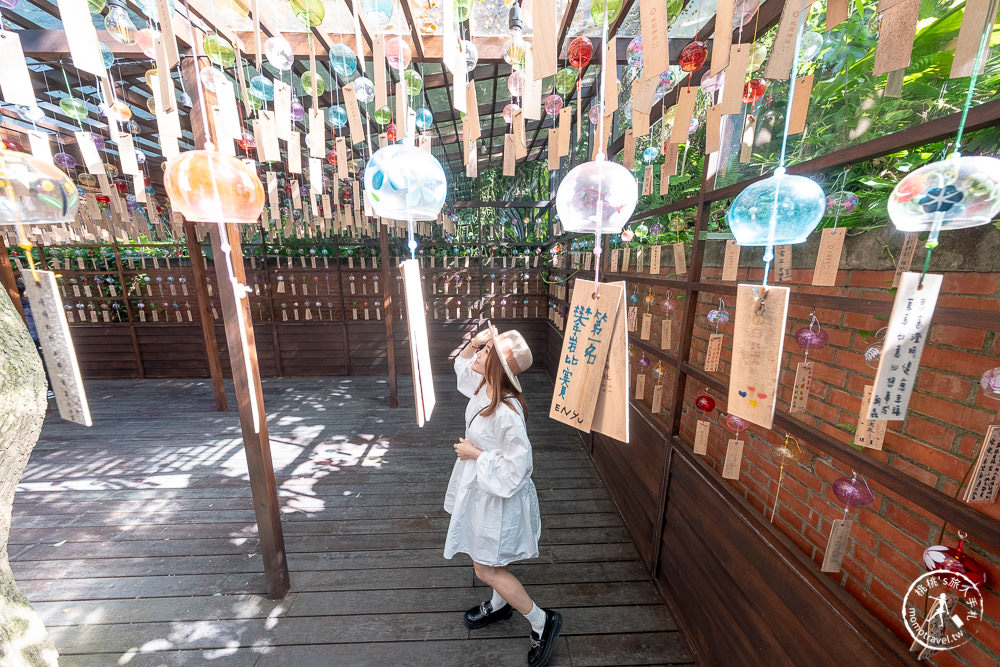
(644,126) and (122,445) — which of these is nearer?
(644,126)

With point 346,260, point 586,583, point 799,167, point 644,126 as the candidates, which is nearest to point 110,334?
point 346,260

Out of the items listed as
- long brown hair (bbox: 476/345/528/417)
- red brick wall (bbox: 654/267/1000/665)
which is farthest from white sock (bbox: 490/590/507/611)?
red brick wall (bbox: 654/267/1000/665)

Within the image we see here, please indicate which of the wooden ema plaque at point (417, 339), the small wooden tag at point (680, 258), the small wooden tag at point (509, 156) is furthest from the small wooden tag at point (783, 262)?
the wooden ema plaque at point (417, 339)

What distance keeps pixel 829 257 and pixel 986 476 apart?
583mm

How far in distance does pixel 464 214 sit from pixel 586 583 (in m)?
5.02

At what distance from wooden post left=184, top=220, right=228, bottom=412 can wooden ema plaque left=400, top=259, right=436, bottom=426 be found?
4.11 meters

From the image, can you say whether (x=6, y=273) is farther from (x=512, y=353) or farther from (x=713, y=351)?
(x=713, y=351)

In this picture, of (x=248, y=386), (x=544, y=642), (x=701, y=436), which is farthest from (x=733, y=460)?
(x=248, y=386)

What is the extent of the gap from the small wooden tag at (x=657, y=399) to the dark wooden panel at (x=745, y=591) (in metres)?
0.32

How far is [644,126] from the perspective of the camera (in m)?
1.24

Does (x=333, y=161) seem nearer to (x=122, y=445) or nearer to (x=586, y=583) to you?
(x=122, y=445)

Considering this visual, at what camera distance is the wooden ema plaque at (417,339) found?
112 centimetres

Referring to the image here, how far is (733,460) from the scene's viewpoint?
140cm

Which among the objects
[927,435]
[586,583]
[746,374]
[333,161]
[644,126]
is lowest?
[586,583]
